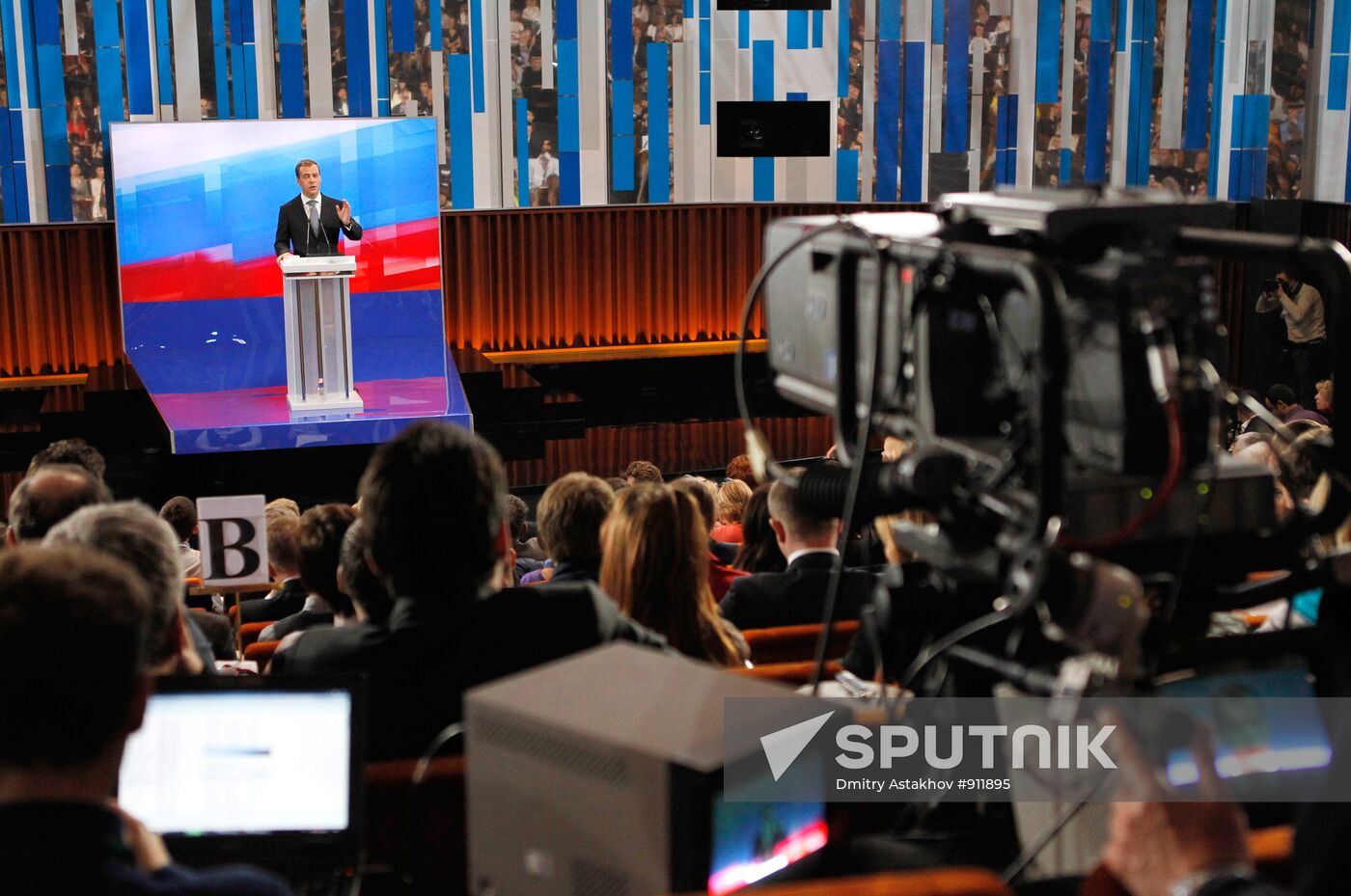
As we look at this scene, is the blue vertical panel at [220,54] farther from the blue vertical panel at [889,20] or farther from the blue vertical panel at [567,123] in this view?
the blue vertical panel at [889,20]

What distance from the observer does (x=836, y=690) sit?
8.05ft

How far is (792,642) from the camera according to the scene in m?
3.40

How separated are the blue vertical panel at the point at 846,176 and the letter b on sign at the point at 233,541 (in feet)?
24.8

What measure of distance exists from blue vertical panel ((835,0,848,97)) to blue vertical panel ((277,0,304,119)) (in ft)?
12.5

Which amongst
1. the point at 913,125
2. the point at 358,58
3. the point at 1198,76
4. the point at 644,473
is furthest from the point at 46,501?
the point at 1198,76

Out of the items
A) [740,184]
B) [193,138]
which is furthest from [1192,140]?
[193,138]

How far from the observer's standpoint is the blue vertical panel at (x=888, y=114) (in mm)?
10680

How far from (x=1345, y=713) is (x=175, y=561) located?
1.70 meters

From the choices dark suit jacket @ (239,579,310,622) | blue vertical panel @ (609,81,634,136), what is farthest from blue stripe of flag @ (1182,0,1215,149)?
dark suit jacket @ (239,579,310,622)

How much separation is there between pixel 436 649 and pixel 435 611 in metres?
0.07

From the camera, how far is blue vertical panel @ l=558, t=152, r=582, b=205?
10.3 metres

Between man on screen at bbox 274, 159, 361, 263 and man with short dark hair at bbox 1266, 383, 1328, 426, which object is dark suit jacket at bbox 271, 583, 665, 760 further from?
man on screen at bbox 274, 159, 361, 263

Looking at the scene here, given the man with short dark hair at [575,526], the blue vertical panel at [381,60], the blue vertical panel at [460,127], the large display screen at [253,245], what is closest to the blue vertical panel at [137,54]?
the large display screen at [253,245]

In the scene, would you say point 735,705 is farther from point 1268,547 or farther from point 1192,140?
point 1192,140
